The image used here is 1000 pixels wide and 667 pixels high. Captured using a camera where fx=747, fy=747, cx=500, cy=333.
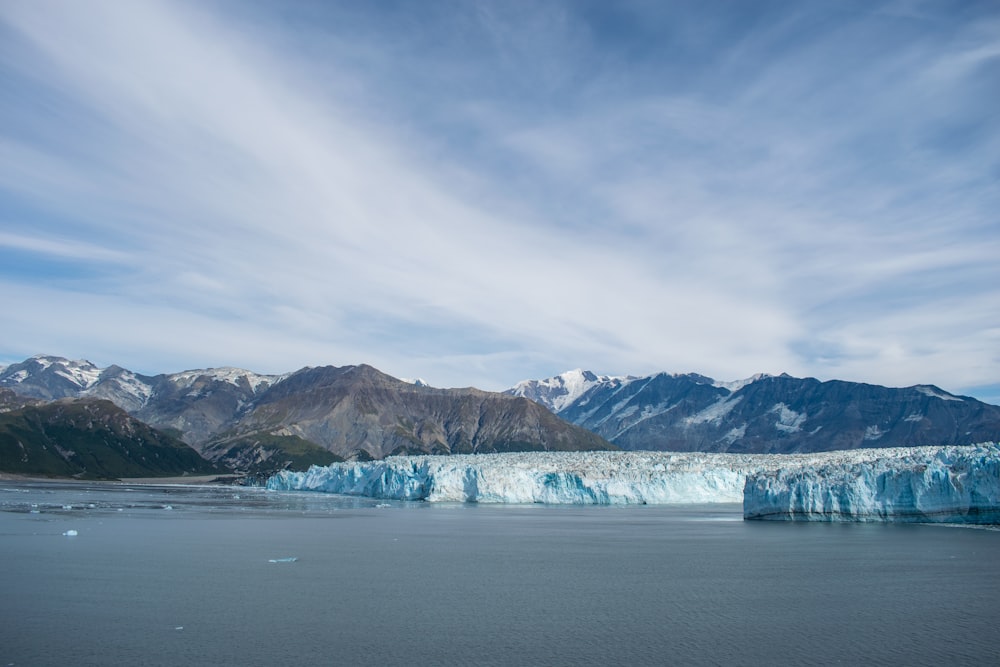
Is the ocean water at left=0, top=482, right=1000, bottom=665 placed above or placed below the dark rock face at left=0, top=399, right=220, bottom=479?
below

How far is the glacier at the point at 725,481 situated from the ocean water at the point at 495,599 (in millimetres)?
4078

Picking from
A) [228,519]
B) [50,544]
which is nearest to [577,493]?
[228,519]

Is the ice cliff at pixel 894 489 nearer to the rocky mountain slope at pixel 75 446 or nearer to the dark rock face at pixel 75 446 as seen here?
the dark rock face at pixel 75 446

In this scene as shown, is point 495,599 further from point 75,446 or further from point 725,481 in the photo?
point 75,446

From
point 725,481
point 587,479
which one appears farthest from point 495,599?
point 725,481

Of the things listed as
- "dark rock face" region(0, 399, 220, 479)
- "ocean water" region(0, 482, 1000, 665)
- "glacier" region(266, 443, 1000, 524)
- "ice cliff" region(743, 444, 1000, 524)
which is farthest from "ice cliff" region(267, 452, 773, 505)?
"dark rock face" region(0, 399, 220, 479)

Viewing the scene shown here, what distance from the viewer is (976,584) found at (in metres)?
27.1

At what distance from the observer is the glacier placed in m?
47.8

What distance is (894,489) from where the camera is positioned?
4962cm

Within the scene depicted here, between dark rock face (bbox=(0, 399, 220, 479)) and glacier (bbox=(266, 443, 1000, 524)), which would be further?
dark rock face (bbox=(0, 399, 220, 479))

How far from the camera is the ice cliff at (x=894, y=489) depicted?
46.0 metres

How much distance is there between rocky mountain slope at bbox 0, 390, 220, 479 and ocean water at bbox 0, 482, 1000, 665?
133 metres

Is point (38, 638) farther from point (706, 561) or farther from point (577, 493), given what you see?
point (577, 493)

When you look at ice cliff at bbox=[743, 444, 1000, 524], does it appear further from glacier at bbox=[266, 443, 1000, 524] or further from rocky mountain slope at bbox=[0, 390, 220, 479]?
rocky mountain slope at bbox=[0, 390, 220, 479]
